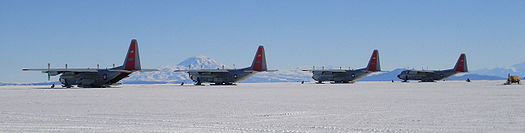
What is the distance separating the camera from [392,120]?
1413cm

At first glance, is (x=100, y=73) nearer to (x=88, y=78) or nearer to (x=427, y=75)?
(x=88, y=78)

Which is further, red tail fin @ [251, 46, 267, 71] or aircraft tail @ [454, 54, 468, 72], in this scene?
Answer: aircraft tail @ [454, 54, 468, 72]

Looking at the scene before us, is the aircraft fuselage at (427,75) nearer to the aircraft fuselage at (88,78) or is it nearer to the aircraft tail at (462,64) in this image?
the aircraft tail at (462,64)

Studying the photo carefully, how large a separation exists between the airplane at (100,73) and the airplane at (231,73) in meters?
12.8

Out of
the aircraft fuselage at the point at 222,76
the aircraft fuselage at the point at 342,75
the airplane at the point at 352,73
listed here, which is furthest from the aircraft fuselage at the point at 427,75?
the aircraft fuselage at the point at 222,76

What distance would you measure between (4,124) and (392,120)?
10.9m

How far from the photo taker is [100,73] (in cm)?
5991

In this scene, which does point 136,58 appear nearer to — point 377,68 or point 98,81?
point 98,81

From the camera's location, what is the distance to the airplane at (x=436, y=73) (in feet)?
324

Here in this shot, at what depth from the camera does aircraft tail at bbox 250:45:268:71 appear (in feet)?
235

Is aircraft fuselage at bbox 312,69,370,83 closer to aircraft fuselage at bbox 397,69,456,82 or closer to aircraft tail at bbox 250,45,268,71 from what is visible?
aircraft fuselage at bbox 397,69,456,82

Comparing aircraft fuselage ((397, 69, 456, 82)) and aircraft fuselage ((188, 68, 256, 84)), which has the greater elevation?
aircraft fuselage ((188, 68, 256, 84))

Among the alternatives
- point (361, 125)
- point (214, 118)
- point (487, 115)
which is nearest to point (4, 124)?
point (214, 118)

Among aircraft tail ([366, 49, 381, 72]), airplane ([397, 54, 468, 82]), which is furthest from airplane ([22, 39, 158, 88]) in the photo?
airplane ([397, 54, 468, 82])
